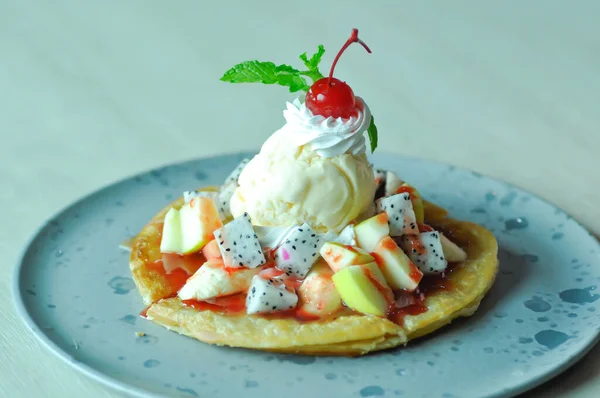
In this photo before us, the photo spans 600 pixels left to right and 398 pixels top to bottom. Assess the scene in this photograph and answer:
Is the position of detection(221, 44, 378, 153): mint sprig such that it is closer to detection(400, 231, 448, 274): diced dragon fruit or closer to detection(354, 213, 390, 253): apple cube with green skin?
detection(354, 213, 390, 253): apple cube with green skin

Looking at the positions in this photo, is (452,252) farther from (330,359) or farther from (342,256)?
(330,359)

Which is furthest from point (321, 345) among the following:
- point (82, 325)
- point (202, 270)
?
point (82, 325)

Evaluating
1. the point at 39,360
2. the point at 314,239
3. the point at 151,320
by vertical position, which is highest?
the point at 314,239

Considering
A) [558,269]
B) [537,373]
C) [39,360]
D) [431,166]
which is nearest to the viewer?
[537,373]

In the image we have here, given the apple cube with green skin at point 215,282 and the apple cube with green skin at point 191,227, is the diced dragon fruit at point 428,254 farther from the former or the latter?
the apple cube with green skin at point 191,227

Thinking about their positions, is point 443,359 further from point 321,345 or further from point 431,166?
point 431,166

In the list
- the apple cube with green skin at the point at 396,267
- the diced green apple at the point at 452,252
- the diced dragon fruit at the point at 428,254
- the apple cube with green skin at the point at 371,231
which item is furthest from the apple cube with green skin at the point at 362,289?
the diced green apple at the point at 452,252

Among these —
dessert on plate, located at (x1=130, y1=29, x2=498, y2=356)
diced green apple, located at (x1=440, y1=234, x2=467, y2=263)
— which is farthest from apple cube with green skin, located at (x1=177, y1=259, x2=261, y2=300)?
diced green apple, located at (x1=440, y1=234, x2=467, y2=263)

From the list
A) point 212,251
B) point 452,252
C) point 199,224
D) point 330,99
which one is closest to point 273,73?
point 330,99
